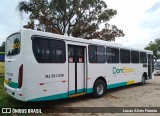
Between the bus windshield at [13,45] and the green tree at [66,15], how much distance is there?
42.6 feet

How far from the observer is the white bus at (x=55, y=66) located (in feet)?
24.6

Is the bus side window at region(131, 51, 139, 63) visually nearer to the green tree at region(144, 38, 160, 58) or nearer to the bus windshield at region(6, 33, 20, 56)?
the bus windshield at region(6, 33, 20, 56)

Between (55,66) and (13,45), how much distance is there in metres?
1.78

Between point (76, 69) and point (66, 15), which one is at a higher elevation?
point (66, 15)

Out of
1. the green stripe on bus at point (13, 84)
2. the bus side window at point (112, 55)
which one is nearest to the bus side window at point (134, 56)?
the bus side window at point (112, 55)

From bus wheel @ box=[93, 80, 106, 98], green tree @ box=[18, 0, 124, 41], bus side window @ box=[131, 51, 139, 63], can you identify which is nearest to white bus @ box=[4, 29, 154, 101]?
bus wheel @ box=[93, 80, 106, 98]

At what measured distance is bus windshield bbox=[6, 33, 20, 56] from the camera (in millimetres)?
7904

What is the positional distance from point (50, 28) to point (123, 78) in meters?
10.9

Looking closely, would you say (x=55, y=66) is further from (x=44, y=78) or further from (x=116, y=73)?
(x=116, y=73)

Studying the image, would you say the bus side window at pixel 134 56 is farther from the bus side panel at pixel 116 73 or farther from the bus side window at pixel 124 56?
the bus side window at pixel 124 56

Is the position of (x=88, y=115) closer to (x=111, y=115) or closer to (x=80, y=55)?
(x=111, y=115)

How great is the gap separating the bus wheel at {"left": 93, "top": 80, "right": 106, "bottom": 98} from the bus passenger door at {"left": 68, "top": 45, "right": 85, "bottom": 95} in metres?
0.98

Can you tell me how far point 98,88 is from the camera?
435 inches

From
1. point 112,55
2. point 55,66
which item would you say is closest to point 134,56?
point 112,55
